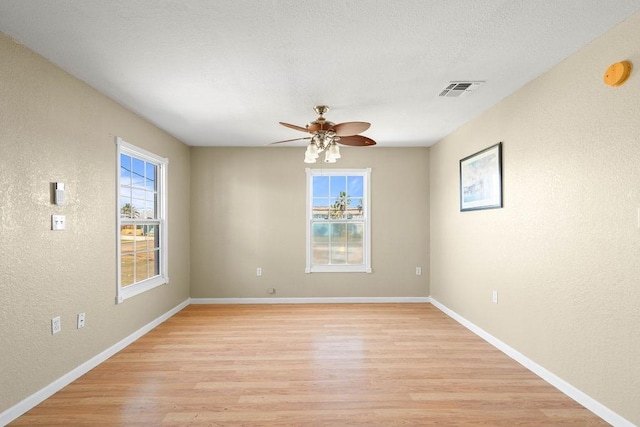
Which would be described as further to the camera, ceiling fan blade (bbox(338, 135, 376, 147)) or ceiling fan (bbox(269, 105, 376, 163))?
ceiling fan blade (bbox(338, 135, 376, 147))

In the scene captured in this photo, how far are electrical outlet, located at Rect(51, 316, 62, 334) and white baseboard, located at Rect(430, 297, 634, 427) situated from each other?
12.4 feet

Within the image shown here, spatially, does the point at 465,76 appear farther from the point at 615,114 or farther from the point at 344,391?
the point at 344,391

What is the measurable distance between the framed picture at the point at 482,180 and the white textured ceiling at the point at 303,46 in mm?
535

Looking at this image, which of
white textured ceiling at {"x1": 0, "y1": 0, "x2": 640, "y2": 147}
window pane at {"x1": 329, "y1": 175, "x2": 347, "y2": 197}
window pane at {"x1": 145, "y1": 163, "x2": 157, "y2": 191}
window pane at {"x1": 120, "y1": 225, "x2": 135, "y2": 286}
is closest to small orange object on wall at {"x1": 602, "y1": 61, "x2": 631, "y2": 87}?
white textured ceiling at {"x1": 0, "y1": 0, "x2": 640, "y2": 147}

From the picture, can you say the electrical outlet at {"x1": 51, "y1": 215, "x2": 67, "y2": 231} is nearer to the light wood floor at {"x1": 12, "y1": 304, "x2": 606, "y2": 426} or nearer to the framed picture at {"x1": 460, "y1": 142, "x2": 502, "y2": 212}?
the light wood floor at {"x1": 12, "y1": 304, "x2": 606, "y2": 426}

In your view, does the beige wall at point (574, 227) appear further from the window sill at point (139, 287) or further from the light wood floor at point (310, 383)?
the window sill at point (139, 287)

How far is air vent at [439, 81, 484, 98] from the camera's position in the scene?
10.1 ft

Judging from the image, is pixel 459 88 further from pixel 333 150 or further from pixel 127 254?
pixel 127 254

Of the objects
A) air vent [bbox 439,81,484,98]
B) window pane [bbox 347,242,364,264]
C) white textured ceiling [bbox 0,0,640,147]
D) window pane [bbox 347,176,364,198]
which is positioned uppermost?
white textured ceiling [bbox 0,0,640,147]

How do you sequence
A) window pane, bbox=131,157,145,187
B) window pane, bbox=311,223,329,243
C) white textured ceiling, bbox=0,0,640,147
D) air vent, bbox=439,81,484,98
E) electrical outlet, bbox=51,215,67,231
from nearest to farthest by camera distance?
white textured ceiling, bbox=0,0,640,147 → electrical outlet, bbox=51,215,67,231 → air vent, bbox=439,81,484,98 → window pane, bbox=131,157,145,187 → window pane, bbox=311,223,329,243

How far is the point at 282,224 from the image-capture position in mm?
5555

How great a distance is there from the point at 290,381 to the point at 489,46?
9.32ft

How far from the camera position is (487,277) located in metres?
3.82

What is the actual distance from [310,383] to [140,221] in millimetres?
2708
